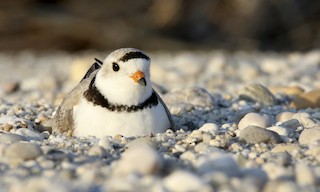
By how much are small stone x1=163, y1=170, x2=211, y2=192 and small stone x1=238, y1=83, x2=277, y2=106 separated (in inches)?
124

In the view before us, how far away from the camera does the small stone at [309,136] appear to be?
4.14 metres

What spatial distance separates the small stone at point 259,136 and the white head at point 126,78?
68 centimetres

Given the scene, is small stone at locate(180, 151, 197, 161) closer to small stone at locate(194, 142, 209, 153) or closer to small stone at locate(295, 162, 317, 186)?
small stone at locate(194, 142, 209, 153)

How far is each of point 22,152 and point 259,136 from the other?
151 cm

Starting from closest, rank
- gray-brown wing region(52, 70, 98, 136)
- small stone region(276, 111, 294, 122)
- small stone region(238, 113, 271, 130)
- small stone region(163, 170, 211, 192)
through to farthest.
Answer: small stone region(163, 170, 211, 192), gray-brown wing region(52, 70, 98, 136), small stone region(238, 113, 271, 130), small stone region(276, 111, 294, 122)

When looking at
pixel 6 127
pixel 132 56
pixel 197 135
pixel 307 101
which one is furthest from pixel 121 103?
pixel 307 101

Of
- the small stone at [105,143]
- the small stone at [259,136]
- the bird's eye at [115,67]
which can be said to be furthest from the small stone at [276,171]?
the bird's eye at [115,67]

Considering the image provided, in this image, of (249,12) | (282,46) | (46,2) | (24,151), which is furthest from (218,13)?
(24,151)

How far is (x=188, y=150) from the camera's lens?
385 centimetres

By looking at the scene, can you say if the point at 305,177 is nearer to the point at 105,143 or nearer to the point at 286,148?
the point at 286,148

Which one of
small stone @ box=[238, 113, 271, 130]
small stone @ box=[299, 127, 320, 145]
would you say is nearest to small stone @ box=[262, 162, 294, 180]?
small stone @ box=[299, 127, 320, 145]

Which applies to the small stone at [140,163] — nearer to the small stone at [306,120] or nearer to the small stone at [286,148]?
the small stone at [286,148]

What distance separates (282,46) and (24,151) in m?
11.3

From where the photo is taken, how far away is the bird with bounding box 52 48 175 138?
13.7 feet
